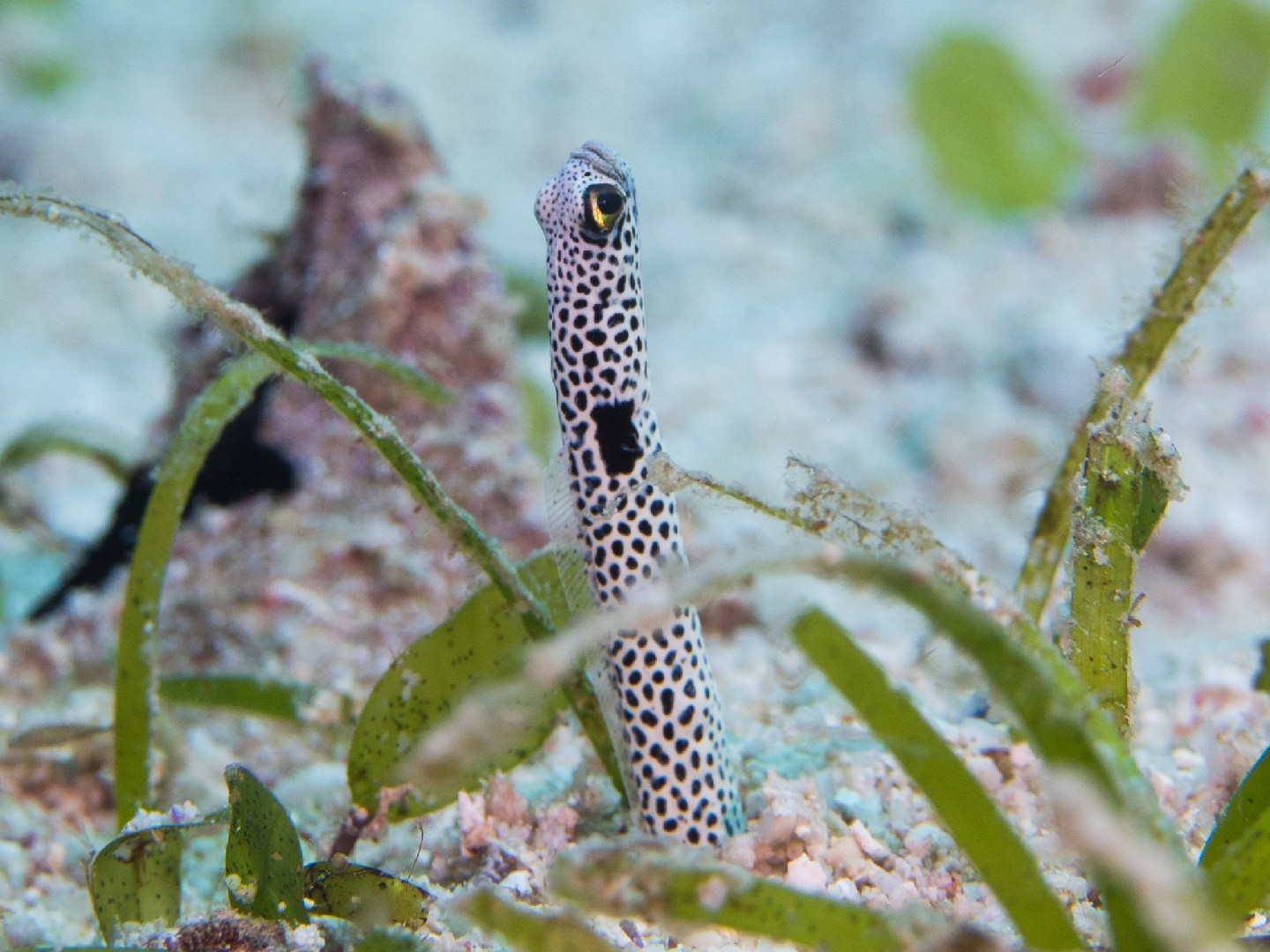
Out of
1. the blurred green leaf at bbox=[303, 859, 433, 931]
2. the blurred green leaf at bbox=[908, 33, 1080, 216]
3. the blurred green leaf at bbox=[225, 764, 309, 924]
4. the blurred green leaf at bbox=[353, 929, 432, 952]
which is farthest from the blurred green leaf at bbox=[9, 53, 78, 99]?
the blurred green leaf at bbox=[353, 929, 432, 952]

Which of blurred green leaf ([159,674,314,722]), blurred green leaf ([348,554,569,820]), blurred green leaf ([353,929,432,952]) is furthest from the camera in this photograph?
blurred green leaf ([159,674,314,722])

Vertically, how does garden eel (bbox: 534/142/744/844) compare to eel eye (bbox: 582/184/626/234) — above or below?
below

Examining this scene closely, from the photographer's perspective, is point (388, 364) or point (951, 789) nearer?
point (951, 789)

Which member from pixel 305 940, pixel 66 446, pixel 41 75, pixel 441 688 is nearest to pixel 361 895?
pixel 305 940

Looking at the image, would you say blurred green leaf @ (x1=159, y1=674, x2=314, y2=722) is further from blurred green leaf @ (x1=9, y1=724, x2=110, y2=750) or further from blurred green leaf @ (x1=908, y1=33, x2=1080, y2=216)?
blurred green leaf @ (x1=908, y1=33, x2=1080, y2=216)

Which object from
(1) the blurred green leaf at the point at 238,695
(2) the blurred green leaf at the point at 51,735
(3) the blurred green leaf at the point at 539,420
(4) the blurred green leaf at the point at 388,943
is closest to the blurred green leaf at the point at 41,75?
(3) the blurred green leaf at the point at 539,420

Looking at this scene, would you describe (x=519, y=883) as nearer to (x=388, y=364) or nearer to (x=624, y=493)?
(x=624, y=493)

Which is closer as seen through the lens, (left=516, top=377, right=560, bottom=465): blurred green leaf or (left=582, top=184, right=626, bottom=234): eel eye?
(left=582, top=184, right=626, bottom=234): eel eye

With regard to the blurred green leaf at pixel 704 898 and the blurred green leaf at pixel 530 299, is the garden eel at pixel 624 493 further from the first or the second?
the blurred green leaf at pixel 530 299
